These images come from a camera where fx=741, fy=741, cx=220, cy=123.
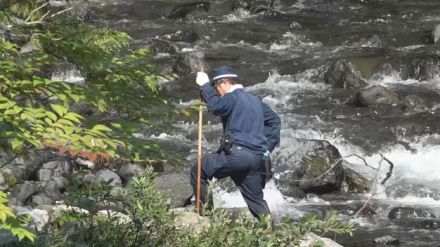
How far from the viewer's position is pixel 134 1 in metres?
26.6

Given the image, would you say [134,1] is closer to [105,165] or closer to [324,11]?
[324,11]

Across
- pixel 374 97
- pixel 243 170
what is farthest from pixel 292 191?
pixel 243 170

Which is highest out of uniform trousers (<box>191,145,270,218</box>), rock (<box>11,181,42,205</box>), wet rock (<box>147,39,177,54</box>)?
wet rock (<box>147,39,177,54</box>)

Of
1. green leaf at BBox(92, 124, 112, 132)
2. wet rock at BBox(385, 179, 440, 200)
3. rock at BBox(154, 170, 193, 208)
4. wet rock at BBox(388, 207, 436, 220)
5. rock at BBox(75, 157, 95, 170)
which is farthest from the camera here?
wet rock at BBox(385, 179, 440, 200)

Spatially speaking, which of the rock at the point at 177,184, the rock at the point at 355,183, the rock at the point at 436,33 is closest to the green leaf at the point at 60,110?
the rock at the point at 177,184

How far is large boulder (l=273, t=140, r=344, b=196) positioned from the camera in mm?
12844

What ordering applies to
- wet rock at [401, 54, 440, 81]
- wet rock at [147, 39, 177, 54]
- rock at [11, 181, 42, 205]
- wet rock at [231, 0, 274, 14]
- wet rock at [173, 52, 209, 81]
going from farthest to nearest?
wet rock at [231, 0, 274, 14] → wet rock at [147, 39, 177, 54] → wet rock at [173, 52, 209, 81] → wet rock at [401, 54, 440, 81] → rock at [11, 181, 42, 205]

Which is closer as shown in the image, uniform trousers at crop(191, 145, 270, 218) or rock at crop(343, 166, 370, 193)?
uniform trousers at crop(191, 145, 270, 218)

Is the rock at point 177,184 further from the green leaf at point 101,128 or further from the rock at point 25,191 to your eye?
the green leaf at point 101,128

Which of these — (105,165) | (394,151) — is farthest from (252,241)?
(394,151)

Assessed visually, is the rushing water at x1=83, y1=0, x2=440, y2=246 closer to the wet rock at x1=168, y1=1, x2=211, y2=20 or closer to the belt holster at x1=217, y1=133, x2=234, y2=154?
the wet rock at x1=168, y1=1, x2=211, y2=20

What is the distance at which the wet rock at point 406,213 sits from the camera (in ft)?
39.0

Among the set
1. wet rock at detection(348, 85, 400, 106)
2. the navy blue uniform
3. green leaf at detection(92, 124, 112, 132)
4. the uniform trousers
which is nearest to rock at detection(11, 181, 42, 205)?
the uniform trousers

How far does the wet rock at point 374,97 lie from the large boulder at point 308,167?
12.3ft
